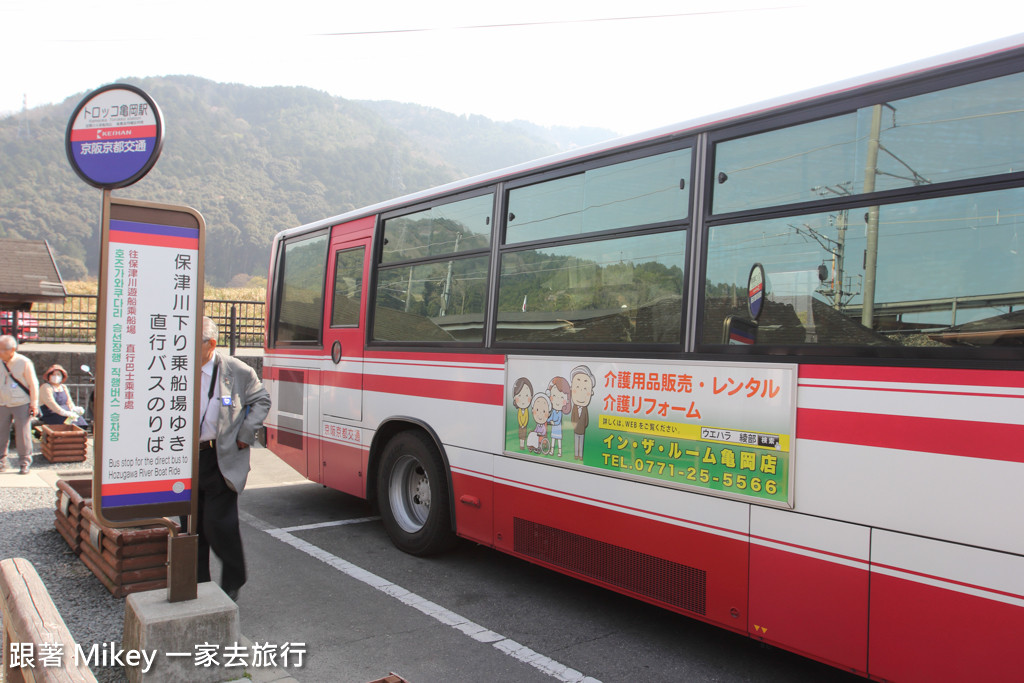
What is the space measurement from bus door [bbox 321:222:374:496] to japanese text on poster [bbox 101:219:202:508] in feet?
9.39

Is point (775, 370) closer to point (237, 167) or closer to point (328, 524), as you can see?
point (328, 524)

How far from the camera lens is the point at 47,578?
200 inches

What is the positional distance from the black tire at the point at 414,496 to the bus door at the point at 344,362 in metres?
0.42

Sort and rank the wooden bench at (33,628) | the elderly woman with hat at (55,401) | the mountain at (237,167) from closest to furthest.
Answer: the wooden bench at (33,628), the elderly woman with hat at (55,401), the mountain at (237,167)

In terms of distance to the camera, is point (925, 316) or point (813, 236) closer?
point (925, 316)

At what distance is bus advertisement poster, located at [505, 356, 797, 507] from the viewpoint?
11.4ft

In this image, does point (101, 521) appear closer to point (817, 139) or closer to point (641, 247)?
point (641, 247)

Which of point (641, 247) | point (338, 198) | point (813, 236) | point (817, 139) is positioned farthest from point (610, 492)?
point (338, 198)

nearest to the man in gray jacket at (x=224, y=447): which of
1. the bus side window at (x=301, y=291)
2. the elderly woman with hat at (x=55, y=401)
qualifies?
the bus side window at (x=301, y=291)

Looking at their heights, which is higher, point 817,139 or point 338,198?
point 338,198

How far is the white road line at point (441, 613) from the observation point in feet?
12.9

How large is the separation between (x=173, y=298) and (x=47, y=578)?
291cm

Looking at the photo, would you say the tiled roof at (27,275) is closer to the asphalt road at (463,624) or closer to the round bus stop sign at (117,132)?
the asphalt road at (463,624)

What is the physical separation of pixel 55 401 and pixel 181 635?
367 inches
